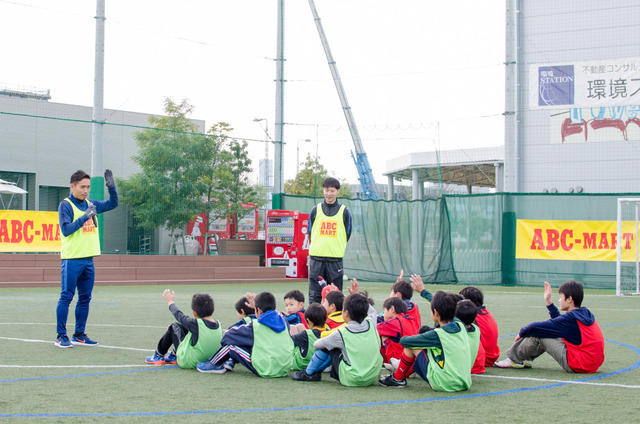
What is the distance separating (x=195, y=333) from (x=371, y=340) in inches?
61.7

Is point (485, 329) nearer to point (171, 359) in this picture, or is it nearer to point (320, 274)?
point (320, 274)

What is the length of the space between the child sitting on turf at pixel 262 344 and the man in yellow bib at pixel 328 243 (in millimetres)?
2506

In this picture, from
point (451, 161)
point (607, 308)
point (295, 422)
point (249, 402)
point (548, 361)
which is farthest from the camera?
point (451, 161)

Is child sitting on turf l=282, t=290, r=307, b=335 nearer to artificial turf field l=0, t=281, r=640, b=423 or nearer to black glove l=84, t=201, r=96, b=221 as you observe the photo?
artificial turf field l=0, t=281, r=640, b=423

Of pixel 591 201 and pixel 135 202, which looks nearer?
pixel 591 201

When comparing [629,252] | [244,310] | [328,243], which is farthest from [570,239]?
[244,310]

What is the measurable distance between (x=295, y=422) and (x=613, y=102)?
70.3 feet

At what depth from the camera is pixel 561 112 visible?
22.9 m

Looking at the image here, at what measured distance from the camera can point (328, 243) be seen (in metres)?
8.28

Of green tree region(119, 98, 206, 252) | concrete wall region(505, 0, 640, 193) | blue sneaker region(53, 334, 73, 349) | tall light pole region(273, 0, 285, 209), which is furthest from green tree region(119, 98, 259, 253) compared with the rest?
blue sneaker region(53, 334, 73, 349)

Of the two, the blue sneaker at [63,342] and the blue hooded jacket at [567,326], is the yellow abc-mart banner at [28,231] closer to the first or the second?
the blue sneaker at [63,342]

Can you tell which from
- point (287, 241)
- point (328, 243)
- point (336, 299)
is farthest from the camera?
point (287, 241)

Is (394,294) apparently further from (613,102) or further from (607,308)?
(613,102)

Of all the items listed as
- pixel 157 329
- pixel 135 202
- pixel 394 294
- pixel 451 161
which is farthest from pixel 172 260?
pixel 451 161
